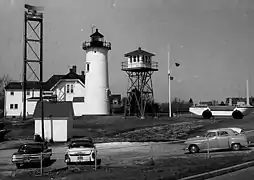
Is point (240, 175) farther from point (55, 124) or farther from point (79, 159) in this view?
point (55, 124)

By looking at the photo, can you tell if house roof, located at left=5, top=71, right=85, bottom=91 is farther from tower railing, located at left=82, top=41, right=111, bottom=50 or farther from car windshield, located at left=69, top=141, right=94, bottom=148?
car windshield, located at left=69, top=141, right=94, bottom=148

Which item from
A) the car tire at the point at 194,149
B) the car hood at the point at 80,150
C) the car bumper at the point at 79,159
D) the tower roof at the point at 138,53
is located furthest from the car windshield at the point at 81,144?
the tower roof at the point at 138,53

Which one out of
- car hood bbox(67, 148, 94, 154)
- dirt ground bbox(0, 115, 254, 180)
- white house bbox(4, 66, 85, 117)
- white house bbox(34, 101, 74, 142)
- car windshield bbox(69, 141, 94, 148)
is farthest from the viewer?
white house bbox(4, 66, 85, 117)

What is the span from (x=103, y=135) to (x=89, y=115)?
2365cm

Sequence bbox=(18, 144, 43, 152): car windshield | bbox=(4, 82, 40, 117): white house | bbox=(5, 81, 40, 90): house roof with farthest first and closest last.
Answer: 1. bbox=(5, 81, 40, 90): house roof
2. bbox=(4, 82, 40, 117): white house
3. bbox=(18, 144, 43, 152): car windshield

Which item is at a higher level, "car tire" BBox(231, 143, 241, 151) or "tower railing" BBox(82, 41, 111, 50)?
"tower railing" BBox(82, 41, 111, 50)

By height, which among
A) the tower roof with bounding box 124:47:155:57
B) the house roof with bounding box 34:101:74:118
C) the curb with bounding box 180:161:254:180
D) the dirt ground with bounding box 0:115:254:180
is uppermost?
the tower roof with bounding box 124:47:155:57

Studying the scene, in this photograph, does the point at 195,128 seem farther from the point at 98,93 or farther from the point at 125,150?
the point at 98,93

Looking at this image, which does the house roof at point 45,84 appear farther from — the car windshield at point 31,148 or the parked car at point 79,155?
the parked car at point 79,155

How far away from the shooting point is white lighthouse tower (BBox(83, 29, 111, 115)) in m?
66.7

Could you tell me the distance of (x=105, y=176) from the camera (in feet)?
45.4

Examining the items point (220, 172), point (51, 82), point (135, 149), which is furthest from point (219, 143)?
point (51, 82)

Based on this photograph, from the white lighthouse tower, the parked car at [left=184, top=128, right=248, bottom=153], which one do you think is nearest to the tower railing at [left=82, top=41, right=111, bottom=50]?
the white lighthouse tower

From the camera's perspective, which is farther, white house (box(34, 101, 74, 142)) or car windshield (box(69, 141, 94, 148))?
white house (box(34, 101, 74, 142))
